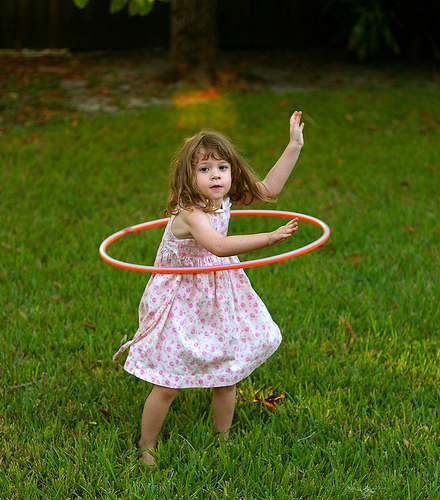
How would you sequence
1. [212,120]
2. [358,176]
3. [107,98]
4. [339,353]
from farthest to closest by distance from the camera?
[107,98] → [212,120] → [358,176] → [339,353]

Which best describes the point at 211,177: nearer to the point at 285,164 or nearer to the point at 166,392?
the point at 285,164

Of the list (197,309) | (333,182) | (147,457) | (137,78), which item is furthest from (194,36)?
(147,457)

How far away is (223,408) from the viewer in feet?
8.45

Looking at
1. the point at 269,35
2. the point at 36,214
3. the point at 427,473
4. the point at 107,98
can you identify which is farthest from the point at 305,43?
the point at 427,473

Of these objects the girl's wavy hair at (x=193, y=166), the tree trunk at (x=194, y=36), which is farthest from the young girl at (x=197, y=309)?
the tree trunk at (x=194, y=36)

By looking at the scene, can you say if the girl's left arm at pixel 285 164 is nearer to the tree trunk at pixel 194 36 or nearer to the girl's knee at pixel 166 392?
the girl's knee at pixel 166 392

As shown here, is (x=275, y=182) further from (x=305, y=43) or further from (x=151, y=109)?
(x=305, y=43)

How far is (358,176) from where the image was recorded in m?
6.20

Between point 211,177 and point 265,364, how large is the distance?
3.86ft

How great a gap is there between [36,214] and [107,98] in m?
4.36

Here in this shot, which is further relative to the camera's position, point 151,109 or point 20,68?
point 20,68

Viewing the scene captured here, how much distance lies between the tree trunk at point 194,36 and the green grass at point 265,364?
3.10m

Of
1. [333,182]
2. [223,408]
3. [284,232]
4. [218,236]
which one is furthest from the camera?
[333,182]

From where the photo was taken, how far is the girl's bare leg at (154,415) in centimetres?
246
